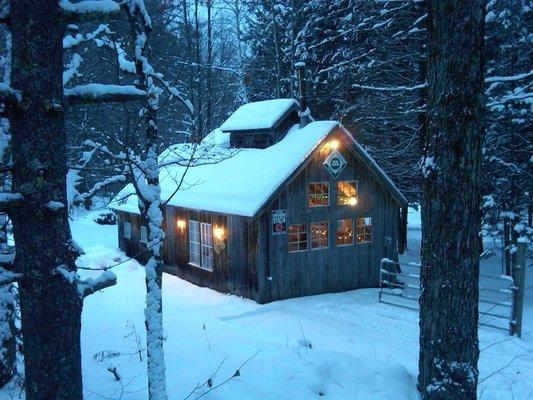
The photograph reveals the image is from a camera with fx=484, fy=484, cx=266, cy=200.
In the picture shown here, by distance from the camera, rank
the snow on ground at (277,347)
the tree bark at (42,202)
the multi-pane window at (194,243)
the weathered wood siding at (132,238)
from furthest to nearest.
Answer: the weathered wood siding at (132,238), the multi-pane window at (194,243), the snow on ground at (277,347), the tree bark at (42,202)

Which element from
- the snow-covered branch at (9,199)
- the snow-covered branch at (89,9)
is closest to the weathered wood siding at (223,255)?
the snow-covered branch at (89,9)

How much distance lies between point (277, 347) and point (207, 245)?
26.3 ft

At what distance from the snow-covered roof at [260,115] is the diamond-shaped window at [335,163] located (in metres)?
2.66

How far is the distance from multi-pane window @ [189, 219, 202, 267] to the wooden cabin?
39 millimetres

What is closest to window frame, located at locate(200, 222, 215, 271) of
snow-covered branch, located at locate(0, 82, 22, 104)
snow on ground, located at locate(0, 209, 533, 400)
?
snow on ground, located at locate(0, 209, 533, 400)

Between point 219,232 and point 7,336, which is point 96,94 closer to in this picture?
point 7,336

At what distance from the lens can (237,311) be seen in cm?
1353

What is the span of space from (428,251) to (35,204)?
327cm

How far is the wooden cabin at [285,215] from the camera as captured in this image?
47.7 ft

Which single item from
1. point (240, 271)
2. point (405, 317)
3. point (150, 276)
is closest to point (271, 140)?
point (240, 271)

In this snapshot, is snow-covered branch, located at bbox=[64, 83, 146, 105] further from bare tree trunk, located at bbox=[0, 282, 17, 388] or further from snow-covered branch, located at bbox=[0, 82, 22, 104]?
bare tree trunk, located at bbox=[0, 282, 17, 388]

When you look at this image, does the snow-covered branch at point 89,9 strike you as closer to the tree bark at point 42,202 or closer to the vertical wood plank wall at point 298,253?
the tree bark at point 42,202

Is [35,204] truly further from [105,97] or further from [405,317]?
[405,317]

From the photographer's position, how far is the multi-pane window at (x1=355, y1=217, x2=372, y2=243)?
16.4 metres
